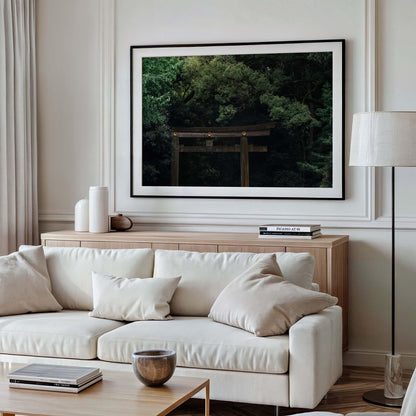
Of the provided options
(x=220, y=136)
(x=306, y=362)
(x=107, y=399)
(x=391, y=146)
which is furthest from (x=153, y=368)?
(x=220, y=136)

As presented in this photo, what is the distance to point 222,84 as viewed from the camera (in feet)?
16.4

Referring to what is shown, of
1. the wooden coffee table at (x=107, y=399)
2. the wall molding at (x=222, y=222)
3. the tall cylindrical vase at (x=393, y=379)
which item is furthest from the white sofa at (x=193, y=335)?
the wall molding at (x=222, y=222)

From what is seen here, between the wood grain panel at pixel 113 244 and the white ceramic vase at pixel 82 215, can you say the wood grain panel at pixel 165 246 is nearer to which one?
the wood grain panel at pixel 113 244

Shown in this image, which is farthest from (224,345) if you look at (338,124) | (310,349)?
(338,124)

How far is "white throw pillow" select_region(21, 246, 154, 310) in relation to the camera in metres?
4.27

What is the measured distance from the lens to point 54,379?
114 inches

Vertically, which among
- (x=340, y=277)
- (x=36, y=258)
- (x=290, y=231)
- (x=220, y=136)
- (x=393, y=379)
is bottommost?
(x=393, y=379)

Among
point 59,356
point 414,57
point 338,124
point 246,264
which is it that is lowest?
point 59,356

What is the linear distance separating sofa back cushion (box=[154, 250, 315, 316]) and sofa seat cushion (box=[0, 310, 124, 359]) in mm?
398

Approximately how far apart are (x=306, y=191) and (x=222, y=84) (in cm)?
91

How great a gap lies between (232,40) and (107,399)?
2.90m

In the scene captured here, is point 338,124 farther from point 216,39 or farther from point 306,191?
point 216,39

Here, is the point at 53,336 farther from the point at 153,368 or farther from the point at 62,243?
the point at 62,243

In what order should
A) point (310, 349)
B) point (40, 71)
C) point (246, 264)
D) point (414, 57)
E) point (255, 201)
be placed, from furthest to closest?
point (40, 71)
point (255, 201)
point (414, 57)
point (246, 264)
point (310, 349)
